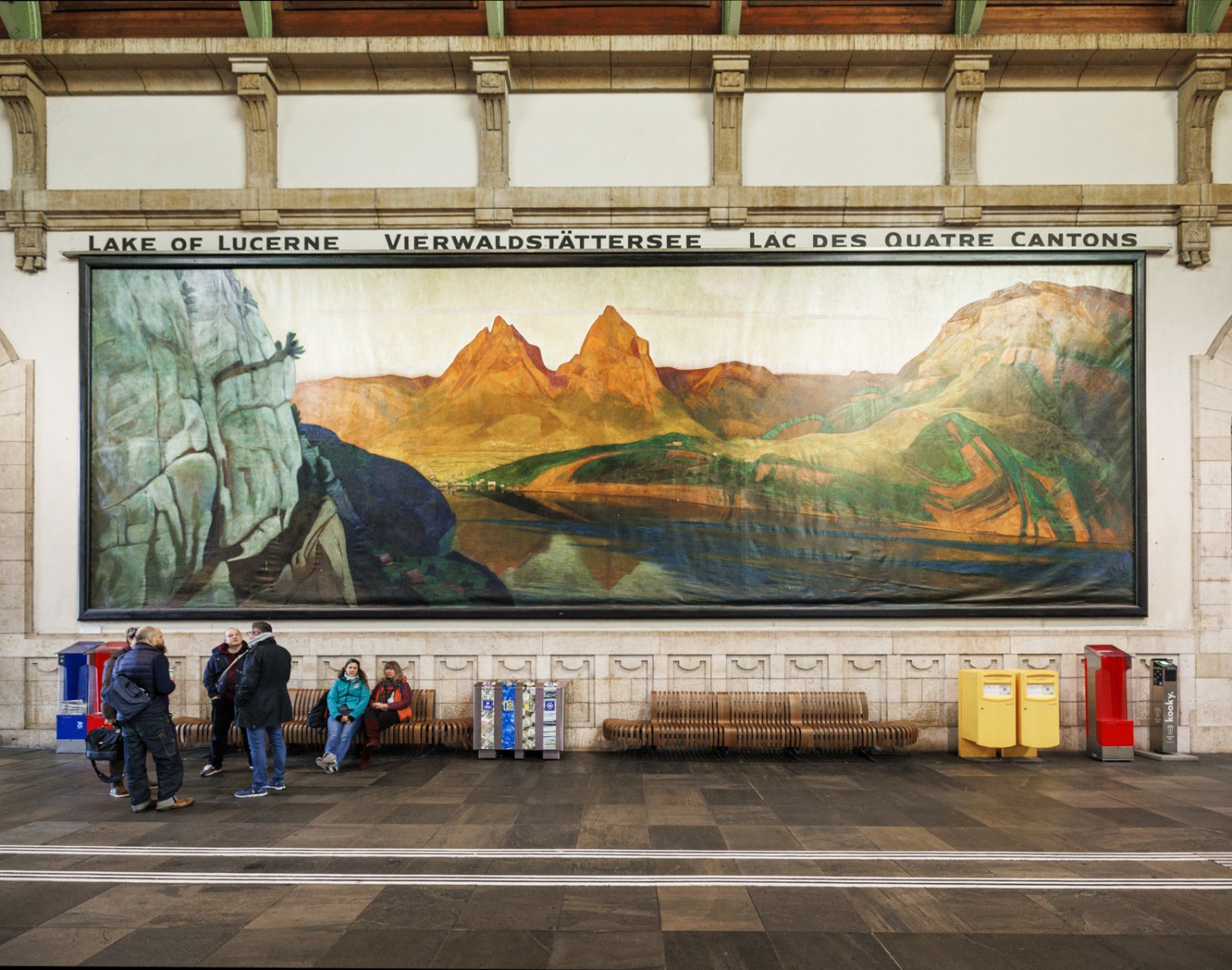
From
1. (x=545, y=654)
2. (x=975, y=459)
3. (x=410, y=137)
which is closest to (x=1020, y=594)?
(x=975, y=459)

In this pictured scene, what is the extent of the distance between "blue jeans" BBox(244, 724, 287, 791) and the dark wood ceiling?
363 inches

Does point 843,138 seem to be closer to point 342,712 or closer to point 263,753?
point 342,712

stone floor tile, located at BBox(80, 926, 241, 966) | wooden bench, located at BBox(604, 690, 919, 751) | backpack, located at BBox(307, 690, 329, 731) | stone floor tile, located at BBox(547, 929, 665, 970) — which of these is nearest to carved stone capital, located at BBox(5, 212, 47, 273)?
backpack, located at BBox(307, 690, 329, 731)

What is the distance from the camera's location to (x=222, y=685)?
891 cm

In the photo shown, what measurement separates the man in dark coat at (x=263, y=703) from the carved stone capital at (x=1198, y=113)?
13255mm

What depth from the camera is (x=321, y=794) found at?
830 cm

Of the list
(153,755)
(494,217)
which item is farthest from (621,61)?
(153,755)

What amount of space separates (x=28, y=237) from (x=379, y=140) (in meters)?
5.03

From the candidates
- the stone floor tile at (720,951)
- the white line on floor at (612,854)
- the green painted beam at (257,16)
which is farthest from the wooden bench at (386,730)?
the green painted beam at (257,16)

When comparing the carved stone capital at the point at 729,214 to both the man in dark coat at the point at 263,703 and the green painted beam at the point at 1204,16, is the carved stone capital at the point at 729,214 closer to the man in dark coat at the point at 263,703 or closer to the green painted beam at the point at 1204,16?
the green painted beam at the point at 1204,16

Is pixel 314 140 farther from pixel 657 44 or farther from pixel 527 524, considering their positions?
pixel 527 524

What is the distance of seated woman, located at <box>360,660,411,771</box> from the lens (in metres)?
9.52

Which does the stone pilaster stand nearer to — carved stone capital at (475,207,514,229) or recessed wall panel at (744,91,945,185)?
carved stone capital at (475,207,514,229)

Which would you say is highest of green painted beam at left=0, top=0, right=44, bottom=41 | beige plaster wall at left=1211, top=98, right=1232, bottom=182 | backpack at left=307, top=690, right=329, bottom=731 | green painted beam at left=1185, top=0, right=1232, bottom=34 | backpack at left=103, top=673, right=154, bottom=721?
green painted beam at left=0, top=0, right=44, bottom=41
